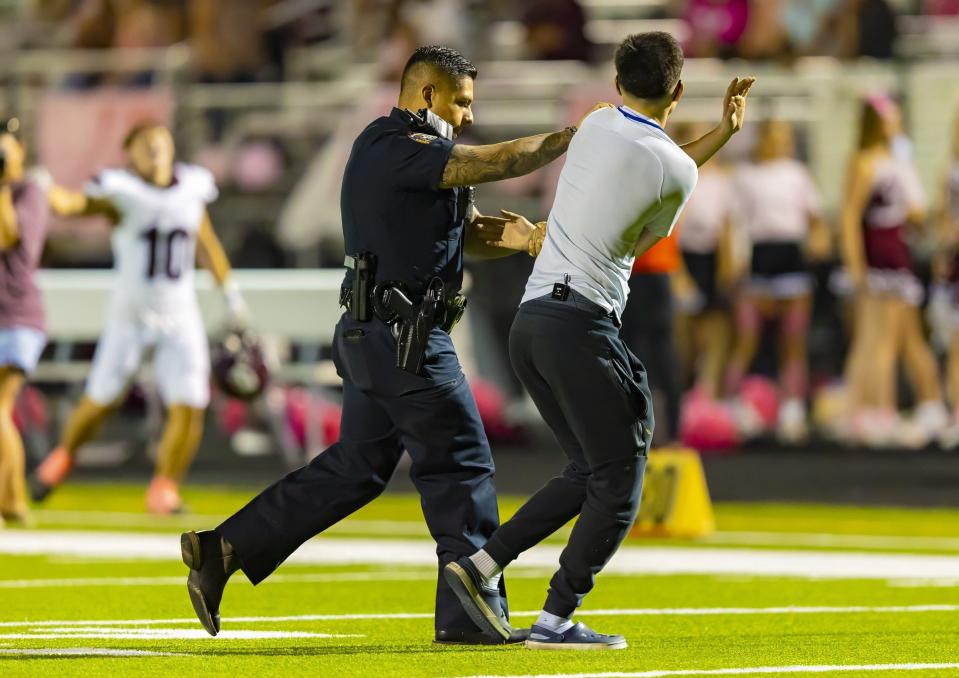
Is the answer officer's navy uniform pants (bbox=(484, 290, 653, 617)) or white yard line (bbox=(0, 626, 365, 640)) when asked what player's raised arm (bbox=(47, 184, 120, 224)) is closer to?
white yard line (bbox=(0, 626, 365, 640))

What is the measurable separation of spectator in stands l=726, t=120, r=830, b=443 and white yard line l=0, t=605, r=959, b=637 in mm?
→ 8236

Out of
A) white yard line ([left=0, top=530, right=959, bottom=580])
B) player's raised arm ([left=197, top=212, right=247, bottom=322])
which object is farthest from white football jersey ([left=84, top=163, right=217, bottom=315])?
white yard line ([left=0, top=530, right=959, bottom=580])

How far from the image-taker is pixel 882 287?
16578 mm

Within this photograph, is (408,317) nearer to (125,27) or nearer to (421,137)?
(421,137)

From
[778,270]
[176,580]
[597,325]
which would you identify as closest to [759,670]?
[597,325]

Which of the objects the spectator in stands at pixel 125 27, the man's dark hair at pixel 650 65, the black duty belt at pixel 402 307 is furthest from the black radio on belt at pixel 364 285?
the spectator in stands at pixel 125 27

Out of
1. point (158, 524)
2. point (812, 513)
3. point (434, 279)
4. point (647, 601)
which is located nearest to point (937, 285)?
point (812, 513)

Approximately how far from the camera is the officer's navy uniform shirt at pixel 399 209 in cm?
749

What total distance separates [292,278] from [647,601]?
8.94 m

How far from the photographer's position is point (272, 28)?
21500 mm

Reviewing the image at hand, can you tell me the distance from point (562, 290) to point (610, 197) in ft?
1.10

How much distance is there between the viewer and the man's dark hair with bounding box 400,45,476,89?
25.3 ft

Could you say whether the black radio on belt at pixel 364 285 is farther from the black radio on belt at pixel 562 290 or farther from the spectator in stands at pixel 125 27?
the spectator in stands at pixel 125 27

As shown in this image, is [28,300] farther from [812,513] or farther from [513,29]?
[513,29]
